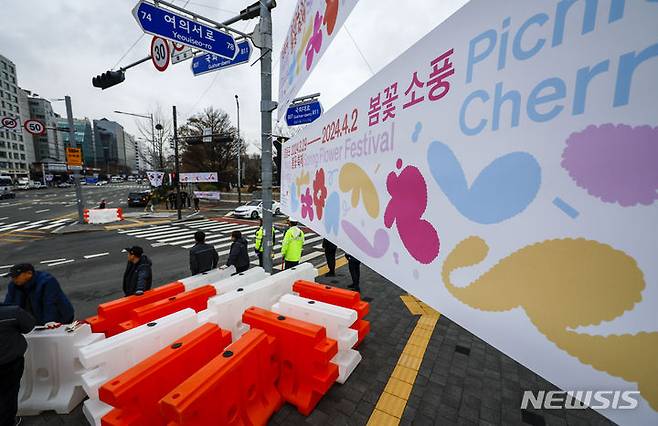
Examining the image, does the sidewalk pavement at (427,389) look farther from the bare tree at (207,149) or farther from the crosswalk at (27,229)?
the bare tree at (207,149)

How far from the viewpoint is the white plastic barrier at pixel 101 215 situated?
17016 mm

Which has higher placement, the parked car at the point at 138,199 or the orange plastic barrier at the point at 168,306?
the orange plastic barrier at the point at 168,306

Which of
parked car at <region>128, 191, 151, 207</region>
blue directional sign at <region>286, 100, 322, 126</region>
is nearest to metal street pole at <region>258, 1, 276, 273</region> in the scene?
blue directional sign at <region>286, 100, 322, 126</region>

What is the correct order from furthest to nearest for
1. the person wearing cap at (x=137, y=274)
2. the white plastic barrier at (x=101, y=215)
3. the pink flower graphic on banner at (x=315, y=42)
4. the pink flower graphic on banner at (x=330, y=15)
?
the white plastic barrier at (x=101, y=215)
the person wearing cap at (x=137, y=274)
the pink flower graphic on banner at (x=315, y=42)
the pink flower graphic on banner at (x=330, y=15)

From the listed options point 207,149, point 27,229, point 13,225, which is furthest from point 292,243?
point 207,149

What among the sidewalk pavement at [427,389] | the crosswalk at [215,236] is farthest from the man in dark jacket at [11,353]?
the crosswalk at [215,236]

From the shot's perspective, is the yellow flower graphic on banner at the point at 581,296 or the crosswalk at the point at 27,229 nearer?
the yellow flower graphic on banner at the point at 581,296

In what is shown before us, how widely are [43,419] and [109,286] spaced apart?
16.9 feet

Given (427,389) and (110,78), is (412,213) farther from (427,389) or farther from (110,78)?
(110,78)

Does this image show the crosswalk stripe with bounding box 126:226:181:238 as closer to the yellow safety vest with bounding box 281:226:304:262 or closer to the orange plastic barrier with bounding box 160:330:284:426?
the yellow safety vest with bounding box 281:226:304:262

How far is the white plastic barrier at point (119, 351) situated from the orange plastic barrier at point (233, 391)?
0.95 m

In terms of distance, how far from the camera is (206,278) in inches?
214

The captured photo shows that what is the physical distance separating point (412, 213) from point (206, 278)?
4.97m

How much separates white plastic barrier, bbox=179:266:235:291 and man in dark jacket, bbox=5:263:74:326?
5.55 feet
